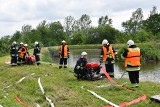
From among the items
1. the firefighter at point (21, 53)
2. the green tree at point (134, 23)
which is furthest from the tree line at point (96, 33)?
the firefighter at point (21, 53)

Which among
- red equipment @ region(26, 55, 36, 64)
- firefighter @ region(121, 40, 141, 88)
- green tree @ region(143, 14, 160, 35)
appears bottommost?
red equipment @ region(26, 55, 36, 64)

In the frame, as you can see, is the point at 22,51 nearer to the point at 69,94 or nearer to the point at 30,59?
the point at 30,59

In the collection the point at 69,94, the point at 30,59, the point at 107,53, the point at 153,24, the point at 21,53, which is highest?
the point at 153,24

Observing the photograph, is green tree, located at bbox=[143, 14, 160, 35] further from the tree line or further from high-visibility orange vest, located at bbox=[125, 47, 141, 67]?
high-visibility orange vest, located at bbox=[125, 47, 141, 67]

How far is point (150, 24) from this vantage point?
91188 millimetres

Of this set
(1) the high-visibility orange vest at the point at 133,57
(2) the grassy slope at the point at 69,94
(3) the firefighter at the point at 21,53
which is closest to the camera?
(2) the grassy slope at the point at 69,94

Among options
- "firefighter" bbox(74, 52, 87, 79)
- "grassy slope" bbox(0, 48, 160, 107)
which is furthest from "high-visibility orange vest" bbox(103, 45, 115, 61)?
"grassy slope" bbox(0, 48, 160, 107)

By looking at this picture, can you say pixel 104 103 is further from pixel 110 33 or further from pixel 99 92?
pixel 110 33

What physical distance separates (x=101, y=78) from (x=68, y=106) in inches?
213

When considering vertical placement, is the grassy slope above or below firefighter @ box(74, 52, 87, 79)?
below

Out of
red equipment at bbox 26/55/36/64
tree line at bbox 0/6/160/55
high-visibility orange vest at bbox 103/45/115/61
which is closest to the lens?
high-visibility orange vest at bbox 103/45/115/61

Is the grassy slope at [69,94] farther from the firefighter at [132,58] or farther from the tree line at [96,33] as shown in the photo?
the tree line at [96,33]

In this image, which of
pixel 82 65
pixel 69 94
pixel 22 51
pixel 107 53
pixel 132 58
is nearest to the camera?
pixel 69 94

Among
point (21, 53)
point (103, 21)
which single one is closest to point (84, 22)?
point (103, 21)
